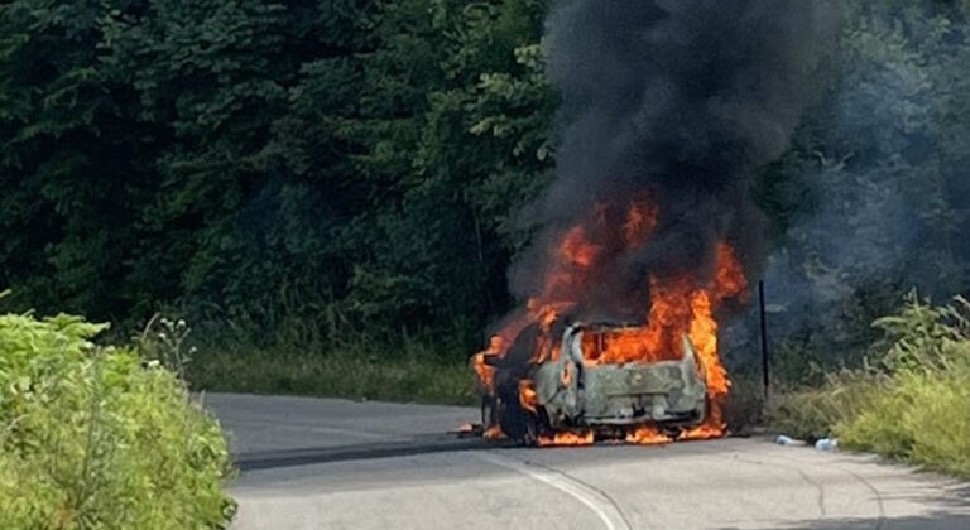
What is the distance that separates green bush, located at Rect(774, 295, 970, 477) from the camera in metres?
18.9

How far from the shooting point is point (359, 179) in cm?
4041

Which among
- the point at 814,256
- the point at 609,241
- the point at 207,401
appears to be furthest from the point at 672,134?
the point at 207,401

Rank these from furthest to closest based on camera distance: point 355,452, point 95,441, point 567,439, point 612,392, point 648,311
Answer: point 648,311, point 355,452, point 567,439, point 612,392, point 95,441

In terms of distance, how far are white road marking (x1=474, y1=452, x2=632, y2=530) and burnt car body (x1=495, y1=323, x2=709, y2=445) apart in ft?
3.28

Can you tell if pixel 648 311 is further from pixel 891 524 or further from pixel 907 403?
pixel 891 524

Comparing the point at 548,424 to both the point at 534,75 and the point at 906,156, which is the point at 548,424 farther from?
the point at 534,75

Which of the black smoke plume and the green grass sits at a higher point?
the black smoke plume

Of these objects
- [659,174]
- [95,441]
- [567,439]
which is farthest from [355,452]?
[95,441]

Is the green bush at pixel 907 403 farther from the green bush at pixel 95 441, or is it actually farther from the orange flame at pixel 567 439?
the green bush at pixel 95 441

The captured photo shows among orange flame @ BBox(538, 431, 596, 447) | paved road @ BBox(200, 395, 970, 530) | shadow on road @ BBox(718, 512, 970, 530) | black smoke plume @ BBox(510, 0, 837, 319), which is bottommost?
shadow on road @ BBox(718, 512, 970, 530)

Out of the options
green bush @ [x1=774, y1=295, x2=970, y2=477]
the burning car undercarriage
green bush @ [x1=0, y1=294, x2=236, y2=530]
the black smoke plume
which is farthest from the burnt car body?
green bush @ [x1=0, y1=294, x2=236, y2=530]

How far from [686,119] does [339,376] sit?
388 inches

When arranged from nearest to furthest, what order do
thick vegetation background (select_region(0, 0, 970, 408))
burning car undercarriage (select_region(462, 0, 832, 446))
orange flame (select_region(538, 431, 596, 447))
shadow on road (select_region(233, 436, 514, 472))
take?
1. shadow on road (select_region(233, 436, 514, 472))
2. orange flame (select_region(538, 431, 596, 447))
3. burning car undercarriage (select_region(462, 0, 832, 446))
4. thick vegetation background (select_region(0, 0, 970, 408))

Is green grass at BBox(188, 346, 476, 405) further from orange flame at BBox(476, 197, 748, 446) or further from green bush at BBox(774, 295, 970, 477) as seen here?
green bush at BBox(774, 295, 970, 477)
